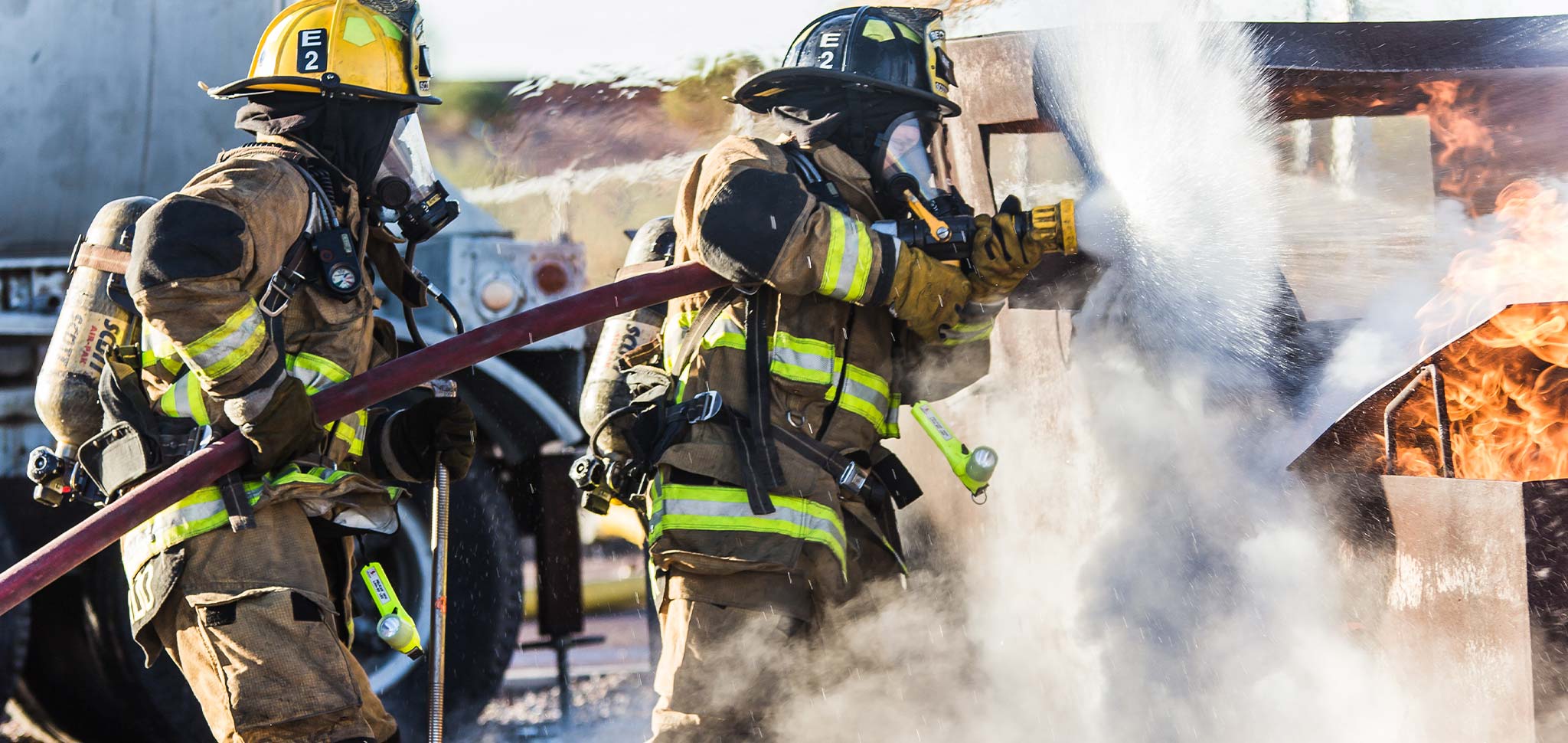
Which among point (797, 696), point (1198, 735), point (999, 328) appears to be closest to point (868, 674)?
point (797, 696)

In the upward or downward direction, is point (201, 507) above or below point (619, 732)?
above

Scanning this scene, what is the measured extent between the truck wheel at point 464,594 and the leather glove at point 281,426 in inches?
90.0

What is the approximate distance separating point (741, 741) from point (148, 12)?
393cm

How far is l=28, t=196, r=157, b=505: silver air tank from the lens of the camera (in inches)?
136

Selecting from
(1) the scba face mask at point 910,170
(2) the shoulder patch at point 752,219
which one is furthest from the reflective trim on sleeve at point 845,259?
(1) the scba face mask at point 910,170

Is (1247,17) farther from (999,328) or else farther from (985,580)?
(985,580)

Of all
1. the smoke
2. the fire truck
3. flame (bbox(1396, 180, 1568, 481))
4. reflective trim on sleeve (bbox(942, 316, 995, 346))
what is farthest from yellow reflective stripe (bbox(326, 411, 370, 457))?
flame (bbox(1396, 180, 1568, 481))

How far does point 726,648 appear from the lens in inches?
128

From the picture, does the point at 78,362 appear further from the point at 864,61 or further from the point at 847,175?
the point at 864,61

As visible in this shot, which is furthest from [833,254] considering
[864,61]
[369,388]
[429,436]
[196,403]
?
[196,403]

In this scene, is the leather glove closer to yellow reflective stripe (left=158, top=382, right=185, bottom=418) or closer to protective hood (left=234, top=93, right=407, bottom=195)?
yellow reflective stripe (left=158, top=382, right=185, bottom=418)

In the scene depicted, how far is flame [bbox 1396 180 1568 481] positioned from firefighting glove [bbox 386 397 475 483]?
101 inches

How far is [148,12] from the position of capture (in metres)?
5.20

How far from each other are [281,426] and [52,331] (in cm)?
288
